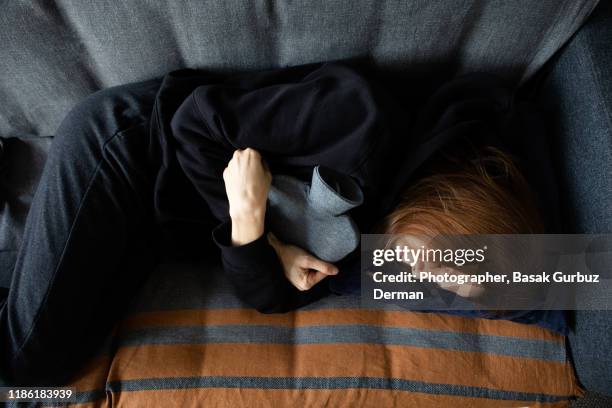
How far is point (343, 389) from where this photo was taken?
2.56ft

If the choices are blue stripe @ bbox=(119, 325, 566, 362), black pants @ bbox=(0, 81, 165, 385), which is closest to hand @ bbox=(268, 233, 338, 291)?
blue stripe @ bbox=(119, 325, 566, 362)

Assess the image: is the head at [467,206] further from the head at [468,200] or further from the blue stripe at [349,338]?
the blue stripe at [349,338]

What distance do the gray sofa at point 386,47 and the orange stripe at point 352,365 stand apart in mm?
103

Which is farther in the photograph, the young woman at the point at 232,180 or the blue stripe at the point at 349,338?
the blue stripe at the point at 349,338

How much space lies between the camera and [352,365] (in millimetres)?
793

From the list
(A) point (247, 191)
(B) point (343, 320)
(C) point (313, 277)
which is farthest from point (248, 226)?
(B) point (343, 320)

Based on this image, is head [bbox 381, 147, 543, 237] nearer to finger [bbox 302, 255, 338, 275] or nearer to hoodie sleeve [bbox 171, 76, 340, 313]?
finger [bbox 302, 255, 338, 275]

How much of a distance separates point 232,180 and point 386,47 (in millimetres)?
404

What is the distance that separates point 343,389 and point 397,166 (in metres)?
0.44

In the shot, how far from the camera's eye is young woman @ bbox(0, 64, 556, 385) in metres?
0.70

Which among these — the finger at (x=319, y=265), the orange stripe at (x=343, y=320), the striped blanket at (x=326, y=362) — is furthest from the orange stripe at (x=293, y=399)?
the finger at (x=319, y=265)

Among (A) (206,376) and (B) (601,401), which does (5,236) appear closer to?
(A) (206,376)

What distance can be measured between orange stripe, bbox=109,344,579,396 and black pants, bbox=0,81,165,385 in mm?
105

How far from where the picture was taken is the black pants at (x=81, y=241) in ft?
2.44
